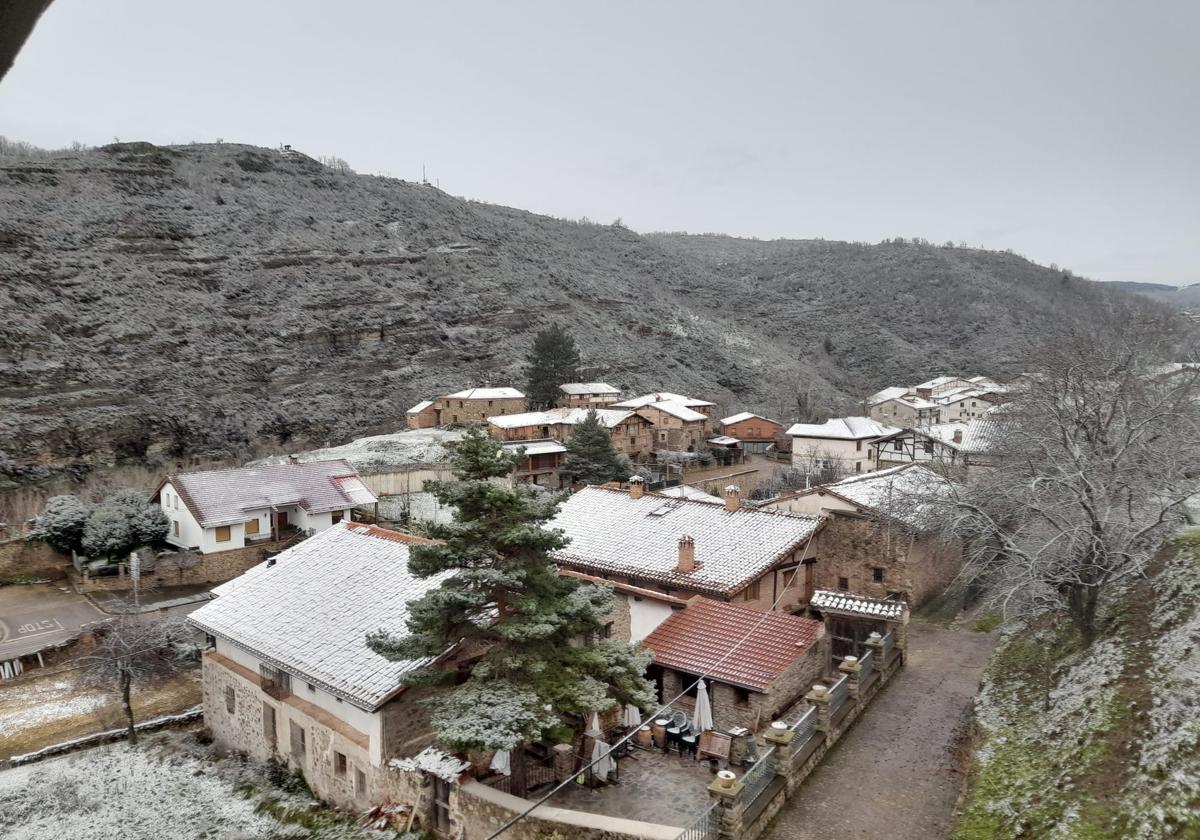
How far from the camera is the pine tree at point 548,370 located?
224ft

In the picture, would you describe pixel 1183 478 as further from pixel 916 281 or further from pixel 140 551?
pixel 916 281

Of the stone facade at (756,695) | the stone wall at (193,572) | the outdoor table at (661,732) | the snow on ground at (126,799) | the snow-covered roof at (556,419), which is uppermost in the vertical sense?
the snow-covered roof at (556,419)

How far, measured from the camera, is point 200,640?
83.7 feet

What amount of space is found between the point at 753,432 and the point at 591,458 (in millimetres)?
20812

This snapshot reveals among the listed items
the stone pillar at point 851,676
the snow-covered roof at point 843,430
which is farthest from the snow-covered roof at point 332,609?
the snow-covered roof at point 843,430

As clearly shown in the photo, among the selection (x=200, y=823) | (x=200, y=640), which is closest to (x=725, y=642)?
(x=200, y=823)

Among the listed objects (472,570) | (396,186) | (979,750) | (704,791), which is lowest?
(704,791)

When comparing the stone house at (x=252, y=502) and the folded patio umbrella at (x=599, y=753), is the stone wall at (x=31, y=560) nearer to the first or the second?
the stone house at (x=252, y=502)

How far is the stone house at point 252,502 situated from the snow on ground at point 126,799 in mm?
14660

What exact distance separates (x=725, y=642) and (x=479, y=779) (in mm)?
6791

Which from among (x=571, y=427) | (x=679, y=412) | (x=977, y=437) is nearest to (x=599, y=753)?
(x=977, y=437)

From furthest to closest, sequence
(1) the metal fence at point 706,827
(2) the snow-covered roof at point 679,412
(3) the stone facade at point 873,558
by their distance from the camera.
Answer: (2) the snow-covered roof at point 679,412, (3) the stone facade at point 873,558, (1) the metal fence at point 706,827

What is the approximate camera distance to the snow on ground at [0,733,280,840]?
15.7m

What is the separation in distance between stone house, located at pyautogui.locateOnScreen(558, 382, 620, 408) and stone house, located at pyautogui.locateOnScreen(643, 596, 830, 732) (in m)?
48.4
